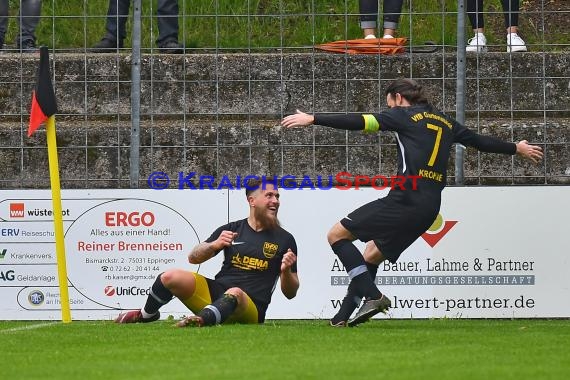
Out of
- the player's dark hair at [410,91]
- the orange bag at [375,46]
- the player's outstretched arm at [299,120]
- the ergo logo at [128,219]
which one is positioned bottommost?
the ergo logo at [128,219]

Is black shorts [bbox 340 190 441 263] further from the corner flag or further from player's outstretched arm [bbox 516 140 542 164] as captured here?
the corner flag

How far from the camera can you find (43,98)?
11.2m

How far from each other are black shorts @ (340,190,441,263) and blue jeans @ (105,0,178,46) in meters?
4.44

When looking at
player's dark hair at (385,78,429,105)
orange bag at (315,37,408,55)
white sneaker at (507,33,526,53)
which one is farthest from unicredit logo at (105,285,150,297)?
white sneaker at (507,33,526,53)

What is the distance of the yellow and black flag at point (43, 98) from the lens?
11188 mm

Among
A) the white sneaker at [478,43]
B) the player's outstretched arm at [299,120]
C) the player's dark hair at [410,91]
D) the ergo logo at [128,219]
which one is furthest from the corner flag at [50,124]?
the white sneaker at [478,43]

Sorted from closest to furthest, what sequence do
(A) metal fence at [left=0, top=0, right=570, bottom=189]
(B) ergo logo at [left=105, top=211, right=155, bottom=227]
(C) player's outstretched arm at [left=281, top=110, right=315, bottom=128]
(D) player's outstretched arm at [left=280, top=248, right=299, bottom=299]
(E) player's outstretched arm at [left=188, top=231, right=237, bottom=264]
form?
1. (C) player's outstretched arm at [left=281, top=110, right=315, bottom=128]
2. (D) player's outstretched arm at [left=280, top=248, right=299, bottom=299]
3. (E) player's outstretched arm at [left=188, top=231, right=237, bottom=264]
4. (B) ergo logo at [left=105, top=211, right=155, bottom=227]
5. (A) metal fence at [left=0, top=0, right=570, bottom=189]

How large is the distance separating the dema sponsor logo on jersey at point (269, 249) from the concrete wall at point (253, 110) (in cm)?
270

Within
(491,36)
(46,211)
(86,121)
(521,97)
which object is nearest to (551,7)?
(491,36)

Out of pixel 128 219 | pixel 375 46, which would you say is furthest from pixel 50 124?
pixel 375 46

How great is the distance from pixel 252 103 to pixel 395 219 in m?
3.97

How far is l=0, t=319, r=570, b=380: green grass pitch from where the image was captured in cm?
714

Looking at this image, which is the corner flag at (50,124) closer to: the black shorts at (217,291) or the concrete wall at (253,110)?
the black shorts at (217,291)

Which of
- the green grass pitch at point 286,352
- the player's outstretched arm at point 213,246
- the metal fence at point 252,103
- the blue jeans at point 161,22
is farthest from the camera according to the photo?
the blue jeans at point 161,22
